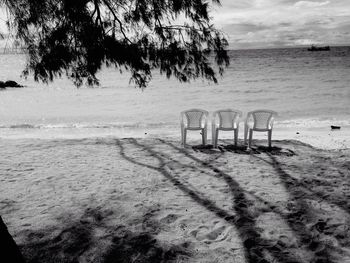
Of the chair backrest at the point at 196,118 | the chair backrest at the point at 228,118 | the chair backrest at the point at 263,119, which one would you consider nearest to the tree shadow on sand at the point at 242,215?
the chair backrest at the point at 196,118

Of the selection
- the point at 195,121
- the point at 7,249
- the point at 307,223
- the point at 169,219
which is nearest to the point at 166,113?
the point at 195,121

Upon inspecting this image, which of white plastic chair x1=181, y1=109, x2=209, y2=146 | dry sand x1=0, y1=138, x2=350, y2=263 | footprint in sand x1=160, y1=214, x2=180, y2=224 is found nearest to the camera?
dry sand x1=0, y1=138, x2=350, y2=263

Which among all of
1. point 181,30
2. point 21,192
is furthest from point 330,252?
point 21,192

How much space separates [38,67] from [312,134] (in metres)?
8.33

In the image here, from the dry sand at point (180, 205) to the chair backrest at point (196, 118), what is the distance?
1.99 feet

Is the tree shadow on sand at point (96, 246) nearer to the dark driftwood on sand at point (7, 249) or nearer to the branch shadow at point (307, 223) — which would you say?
the dark driftwood on sand at point (7, 249)

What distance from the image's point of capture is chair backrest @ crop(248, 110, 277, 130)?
23.3 feet

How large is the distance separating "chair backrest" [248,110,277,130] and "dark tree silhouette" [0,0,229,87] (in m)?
3.30

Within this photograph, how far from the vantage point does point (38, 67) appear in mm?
4000

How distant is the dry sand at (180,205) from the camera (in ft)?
10.6

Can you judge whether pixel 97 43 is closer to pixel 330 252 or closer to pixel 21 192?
pixel 21 192

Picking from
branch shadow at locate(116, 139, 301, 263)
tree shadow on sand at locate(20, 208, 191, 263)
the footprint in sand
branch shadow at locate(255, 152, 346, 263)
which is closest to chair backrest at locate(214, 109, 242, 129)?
branch shadow at locate(116, 139, 301, 263)

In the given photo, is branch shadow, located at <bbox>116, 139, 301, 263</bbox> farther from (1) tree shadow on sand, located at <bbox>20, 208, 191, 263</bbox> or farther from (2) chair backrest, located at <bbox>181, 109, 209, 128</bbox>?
(2) chair backrest, located at <bbox>181, 109, 209, 128</bbox>

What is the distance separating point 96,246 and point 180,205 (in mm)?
1353
